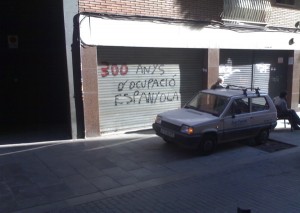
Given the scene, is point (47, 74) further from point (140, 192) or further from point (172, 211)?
point (172, 211)

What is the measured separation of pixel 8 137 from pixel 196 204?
6208 millimetres

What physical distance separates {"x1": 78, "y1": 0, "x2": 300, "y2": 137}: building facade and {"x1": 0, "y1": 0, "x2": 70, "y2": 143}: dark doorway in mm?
1505

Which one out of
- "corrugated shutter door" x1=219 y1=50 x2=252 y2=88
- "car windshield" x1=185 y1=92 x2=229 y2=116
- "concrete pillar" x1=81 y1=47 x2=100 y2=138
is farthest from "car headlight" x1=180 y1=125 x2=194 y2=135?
"corrugated shutter door" x1=219 y1=50 x2=252 y2=88

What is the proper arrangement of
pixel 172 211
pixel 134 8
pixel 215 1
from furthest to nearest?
pixel 215 1 → pixel 134 8 → pixel 172 211

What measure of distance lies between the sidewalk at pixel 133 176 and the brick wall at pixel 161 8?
11.8ft

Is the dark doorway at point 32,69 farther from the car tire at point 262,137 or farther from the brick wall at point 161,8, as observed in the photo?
the car tire at point 262,137

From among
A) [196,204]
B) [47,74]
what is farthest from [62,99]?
[196,204]

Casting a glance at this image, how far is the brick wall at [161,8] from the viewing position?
9.20 m

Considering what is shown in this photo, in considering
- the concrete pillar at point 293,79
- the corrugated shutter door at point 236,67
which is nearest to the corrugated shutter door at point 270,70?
the concrete pillar at point 293,79

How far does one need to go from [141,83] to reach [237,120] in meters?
3.40

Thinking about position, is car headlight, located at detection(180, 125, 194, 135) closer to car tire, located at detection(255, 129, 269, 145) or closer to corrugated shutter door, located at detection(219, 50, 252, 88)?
car tire, located at detection(255, 129, 269, 145)

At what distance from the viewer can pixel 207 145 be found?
8227mm

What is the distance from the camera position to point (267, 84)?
14641 mm

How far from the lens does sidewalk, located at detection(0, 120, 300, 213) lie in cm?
556
